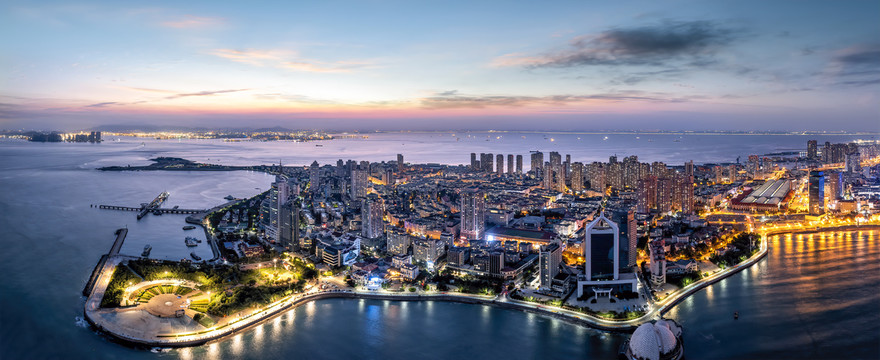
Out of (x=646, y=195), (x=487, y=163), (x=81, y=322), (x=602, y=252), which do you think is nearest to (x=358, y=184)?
(x=646, y=195)

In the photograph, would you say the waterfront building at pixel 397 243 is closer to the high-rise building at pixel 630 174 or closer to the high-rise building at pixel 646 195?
the high-rise building at pixel 646 195

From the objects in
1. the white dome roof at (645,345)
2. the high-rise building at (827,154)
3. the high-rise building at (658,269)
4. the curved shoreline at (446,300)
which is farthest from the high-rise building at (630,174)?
the white dome roof at (645,345)

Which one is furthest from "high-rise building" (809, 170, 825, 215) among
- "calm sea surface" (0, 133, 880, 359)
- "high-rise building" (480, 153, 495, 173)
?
"high-rise building" (480, 153, 495, 173)

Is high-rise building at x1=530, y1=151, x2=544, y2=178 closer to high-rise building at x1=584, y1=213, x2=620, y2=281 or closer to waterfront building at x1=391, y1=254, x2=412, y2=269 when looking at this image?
waterfront building at x1=391, y1=254, x2=412, y2=269

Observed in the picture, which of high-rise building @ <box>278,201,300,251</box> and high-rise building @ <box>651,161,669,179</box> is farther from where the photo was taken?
high-rise building @ <box>651,161,669,179</box>

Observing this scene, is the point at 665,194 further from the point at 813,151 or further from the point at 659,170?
the point at 813,151

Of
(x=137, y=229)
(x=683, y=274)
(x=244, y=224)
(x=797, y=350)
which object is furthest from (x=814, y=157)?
(x=137, y=229)
